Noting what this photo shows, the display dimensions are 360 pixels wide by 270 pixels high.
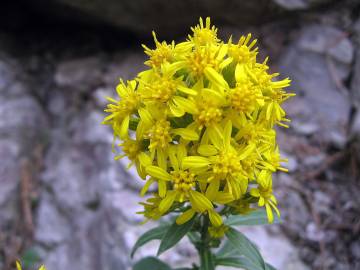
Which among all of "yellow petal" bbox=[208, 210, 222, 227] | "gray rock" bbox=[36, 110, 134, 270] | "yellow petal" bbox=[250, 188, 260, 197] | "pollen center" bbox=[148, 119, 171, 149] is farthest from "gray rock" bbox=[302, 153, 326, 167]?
"pollen center" bbox=[148, 119, 171, 149]

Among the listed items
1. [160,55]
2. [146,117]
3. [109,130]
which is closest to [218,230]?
[146,117]

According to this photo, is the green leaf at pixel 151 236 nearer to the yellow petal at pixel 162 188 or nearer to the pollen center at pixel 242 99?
the yellow petal at pixel 162 188

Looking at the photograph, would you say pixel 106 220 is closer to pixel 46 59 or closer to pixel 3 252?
pixel 3 252

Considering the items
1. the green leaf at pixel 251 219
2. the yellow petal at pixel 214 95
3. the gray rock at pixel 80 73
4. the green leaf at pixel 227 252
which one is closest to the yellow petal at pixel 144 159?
the yellow petal at pixel 214 95

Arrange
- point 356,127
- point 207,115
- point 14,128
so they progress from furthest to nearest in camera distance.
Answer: point 14,128, point 356,127, point 207,115

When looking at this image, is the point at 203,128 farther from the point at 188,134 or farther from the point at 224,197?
the point at 224,197

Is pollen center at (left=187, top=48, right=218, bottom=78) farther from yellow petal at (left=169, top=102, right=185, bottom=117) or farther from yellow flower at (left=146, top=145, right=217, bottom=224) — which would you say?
yellow flower at (left=146, top=145, right=217, bottom=224)

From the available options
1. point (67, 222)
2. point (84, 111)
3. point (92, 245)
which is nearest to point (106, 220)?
point (92, 245)
